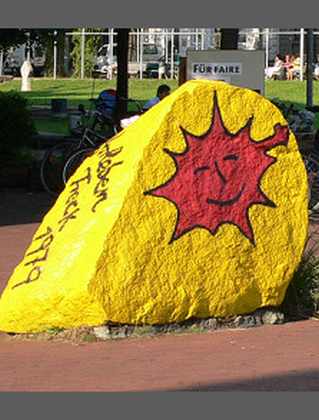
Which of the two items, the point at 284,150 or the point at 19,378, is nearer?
the point at 19,378

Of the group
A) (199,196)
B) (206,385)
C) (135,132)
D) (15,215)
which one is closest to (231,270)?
(199,196)

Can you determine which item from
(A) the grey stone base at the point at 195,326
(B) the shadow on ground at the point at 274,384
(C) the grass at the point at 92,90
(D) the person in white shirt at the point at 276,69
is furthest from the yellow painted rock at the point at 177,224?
(D) the person in white shirt at the point at 276,69

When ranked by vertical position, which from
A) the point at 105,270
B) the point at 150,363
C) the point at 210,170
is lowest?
the point at 150,363

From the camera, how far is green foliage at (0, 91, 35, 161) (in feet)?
51.6

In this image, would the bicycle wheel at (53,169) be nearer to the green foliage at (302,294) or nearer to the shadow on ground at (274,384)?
the green foliage at (302,294)

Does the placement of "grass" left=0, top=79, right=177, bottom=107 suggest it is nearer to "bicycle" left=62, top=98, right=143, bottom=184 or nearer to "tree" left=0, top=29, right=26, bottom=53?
"tree" left=0, top=29, right=26, bottom=53

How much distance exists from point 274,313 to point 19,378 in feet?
8.44

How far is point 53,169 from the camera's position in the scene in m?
15.3

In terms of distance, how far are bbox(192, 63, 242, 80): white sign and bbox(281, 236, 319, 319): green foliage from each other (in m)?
6.79

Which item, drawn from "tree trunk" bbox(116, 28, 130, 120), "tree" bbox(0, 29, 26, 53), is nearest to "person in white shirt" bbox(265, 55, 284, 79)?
"tree trunk" bbox(116, 28, 130, 120)

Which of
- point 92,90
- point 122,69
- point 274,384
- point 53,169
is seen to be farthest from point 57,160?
point 92,90

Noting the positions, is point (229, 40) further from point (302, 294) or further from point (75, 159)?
point (302, 294)

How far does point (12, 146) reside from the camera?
15.8 meters

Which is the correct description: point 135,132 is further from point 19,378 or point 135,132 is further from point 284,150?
point 19,378
